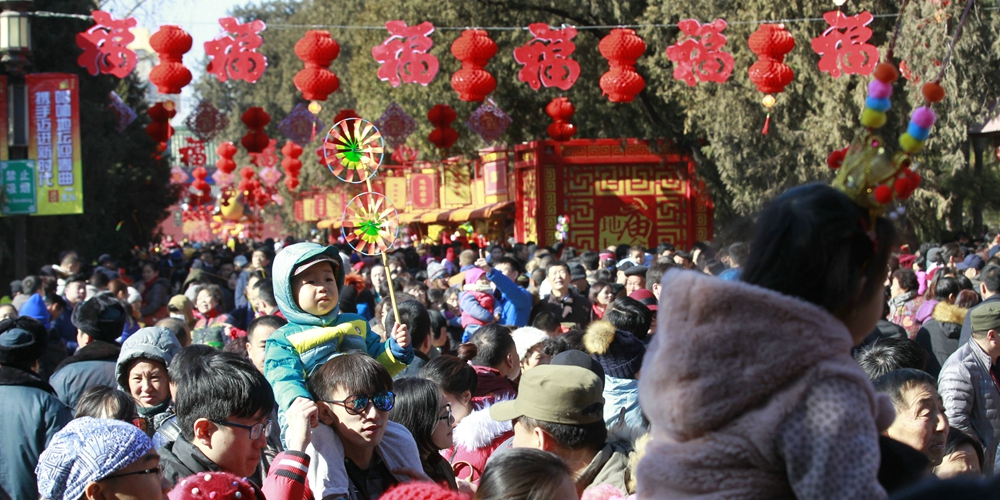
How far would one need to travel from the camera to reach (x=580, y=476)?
10.2ft

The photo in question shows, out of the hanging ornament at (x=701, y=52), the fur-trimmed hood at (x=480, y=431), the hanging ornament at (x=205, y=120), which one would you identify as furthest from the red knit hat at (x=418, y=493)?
the hanging ornament at (x=205, y=120)

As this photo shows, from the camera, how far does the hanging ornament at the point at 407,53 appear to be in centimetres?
1205

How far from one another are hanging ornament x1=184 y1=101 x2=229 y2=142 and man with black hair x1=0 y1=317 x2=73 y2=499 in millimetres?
10727

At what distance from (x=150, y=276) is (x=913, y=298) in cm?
865

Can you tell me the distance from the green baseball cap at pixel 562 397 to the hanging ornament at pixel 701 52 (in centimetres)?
952

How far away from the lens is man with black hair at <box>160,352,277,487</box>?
288 centimetres

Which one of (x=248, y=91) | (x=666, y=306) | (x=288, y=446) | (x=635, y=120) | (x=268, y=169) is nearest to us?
(x=666, y=306)

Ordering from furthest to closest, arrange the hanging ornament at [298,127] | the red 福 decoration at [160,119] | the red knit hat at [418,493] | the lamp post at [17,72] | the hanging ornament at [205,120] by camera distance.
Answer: the hanging ornament at [298,127]
the hanging ornament at [205,120]
the red 福 decoration at [160,119]
the lamp post at [17,72]
the red knit hat at [418,493]

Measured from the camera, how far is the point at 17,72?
34.2ft

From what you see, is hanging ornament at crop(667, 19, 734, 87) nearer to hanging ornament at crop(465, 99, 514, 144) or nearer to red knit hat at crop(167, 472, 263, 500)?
hanging ornament at crop(465, 99, 514, 144)

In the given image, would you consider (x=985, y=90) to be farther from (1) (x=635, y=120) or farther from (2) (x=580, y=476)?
(2) (x=580, y=476)

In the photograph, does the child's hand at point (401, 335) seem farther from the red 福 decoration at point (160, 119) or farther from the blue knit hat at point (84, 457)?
the red 福 decoration at point (160, 119)

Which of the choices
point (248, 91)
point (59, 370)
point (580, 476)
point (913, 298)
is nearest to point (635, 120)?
point (913, 298)

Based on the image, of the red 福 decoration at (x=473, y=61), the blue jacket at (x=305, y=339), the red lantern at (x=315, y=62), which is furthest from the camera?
the red 福 decoration at (x=473, y=61)
